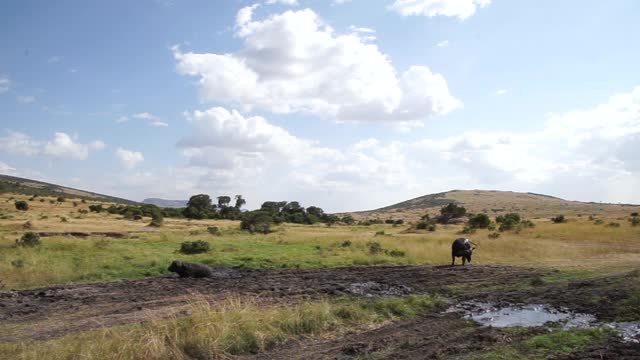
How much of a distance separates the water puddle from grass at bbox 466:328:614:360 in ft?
2.08

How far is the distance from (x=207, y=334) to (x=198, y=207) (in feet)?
271

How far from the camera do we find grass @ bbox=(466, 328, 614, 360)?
10.8 m

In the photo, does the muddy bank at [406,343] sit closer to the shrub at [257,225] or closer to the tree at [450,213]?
the shrub at [257,225]

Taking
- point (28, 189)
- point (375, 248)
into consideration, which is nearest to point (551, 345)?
point (375, 248)

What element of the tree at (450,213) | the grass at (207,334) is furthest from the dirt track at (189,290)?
the tree at (450,213)

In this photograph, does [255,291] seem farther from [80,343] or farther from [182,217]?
[182,217]

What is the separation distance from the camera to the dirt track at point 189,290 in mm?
15781

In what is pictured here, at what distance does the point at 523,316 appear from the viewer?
623 inches

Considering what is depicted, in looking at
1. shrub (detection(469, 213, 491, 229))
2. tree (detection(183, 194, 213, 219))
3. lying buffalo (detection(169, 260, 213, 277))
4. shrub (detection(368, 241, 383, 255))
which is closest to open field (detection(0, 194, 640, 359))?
shrub (detection(368, 241, 383, 255))

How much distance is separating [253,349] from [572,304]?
9.92m

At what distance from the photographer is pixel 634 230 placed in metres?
46.3

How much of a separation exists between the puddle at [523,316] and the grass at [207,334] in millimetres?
2503

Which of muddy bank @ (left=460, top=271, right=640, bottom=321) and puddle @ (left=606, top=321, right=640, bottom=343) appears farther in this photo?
muddy bank @ (left=460, top=271, right=640, bottom=321)

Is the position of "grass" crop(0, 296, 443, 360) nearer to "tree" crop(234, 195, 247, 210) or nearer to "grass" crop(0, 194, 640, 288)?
"grass" crop(0, 194, 640, 288)
